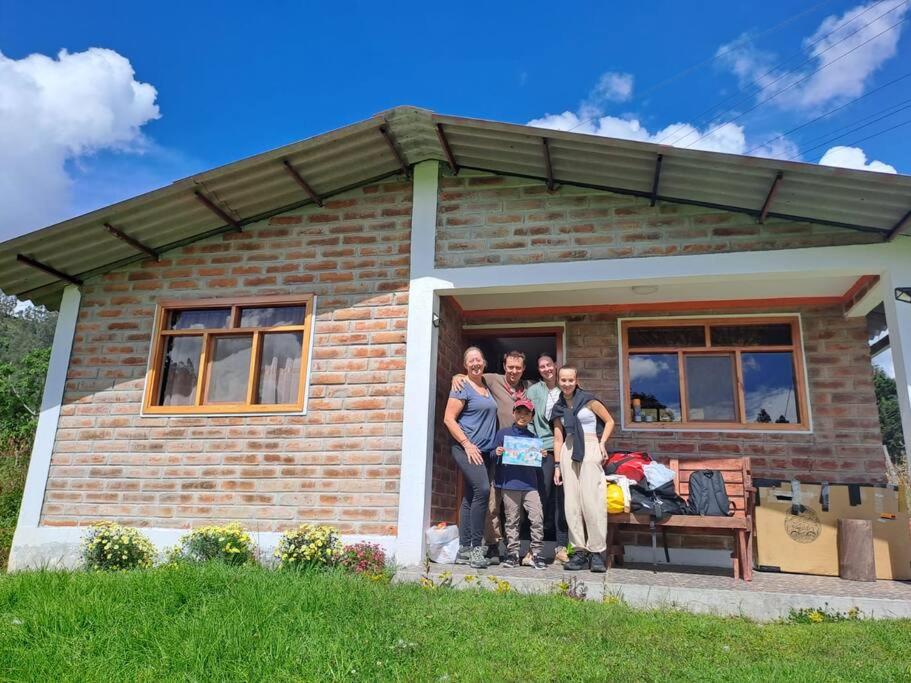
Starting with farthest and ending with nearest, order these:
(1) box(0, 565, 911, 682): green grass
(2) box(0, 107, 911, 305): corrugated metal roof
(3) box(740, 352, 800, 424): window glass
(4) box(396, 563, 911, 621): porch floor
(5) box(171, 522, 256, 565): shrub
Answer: (3) box(740, 352, 800, 424): window glass, (5) box(171, 522, 256, 565): shrub, (2) box(0, 107, 911, 305): corrugated metal roof, (4) box(396, 563, 911, 621): porch floor, (1) box(0, 565, 911, 682): green grass

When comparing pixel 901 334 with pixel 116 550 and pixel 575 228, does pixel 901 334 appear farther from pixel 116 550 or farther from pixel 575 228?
pixel 116 550

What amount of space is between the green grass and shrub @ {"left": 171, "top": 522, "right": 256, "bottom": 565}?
1159mm

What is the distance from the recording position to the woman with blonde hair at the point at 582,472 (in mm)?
5281

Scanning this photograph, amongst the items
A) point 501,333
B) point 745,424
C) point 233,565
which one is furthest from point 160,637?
point 745,424

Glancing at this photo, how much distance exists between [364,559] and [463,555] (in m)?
0.85

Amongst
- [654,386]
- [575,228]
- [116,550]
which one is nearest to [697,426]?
[654,386]

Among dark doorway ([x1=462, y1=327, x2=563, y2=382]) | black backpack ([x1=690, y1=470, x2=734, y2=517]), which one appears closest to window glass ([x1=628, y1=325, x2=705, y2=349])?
dark doorway ([x1=462, y1=327, x2=563, y2=382])

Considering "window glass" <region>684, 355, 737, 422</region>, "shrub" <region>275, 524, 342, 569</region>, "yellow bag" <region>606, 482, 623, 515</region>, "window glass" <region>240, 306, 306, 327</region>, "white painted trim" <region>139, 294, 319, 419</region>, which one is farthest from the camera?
"window glass" <region>684, 355, 737, 422</region>

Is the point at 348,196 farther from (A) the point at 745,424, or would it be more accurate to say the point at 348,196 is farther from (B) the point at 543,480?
(A) the point at 745,424

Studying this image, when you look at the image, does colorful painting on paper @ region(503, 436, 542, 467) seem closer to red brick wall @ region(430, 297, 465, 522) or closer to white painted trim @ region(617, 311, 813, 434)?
red brick wall @ region(430, 297, 465, 522)

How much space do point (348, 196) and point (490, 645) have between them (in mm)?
4748

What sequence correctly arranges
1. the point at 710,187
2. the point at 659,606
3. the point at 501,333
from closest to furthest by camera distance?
the point at 659,606, the point at 710,187, the point at 501,333

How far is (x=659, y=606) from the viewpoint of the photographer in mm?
4578

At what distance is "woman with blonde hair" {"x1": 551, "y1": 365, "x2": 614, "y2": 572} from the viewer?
5.28 metres
